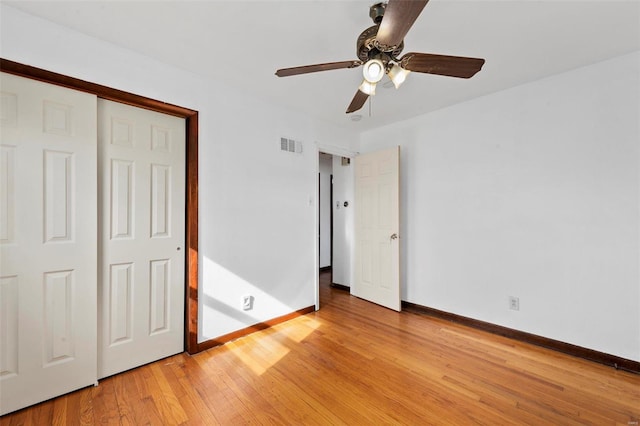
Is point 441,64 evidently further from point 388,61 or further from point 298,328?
point 298,328

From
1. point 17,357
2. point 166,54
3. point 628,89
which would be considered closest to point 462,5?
point 628,89

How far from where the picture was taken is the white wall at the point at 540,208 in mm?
2172

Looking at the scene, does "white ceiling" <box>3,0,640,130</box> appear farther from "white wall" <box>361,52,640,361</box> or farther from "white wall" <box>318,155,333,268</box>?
"white wall" <box>318,155,333,268</box>

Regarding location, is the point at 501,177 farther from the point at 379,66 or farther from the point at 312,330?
the point at 312,330

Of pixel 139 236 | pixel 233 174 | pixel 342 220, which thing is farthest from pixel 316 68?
pixel 342 220

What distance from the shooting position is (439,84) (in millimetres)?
2586

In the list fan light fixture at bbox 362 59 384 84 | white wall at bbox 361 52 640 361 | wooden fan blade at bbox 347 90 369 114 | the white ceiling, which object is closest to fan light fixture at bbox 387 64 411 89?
fan light fixture at bbox 362 59 384 84

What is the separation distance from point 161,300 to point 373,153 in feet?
9.74

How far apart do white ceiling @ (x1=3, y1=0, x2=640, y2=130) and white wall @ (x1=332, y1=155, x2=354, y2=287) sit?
1857mm

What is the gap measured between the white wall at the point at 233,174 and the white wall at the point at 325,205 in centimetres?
218

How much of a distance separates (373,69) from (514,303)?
264 centimetres

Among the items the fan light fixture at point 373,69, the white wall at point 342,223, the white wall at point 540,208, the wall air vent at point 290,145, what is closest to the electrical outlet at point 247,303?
the wall air vent at point 290,145

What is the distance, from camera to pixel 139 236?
2156 millimetres

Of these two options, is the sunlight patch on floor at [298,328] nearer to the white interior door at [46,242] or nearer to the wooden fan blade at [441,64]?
the white interior door at [46,242]
